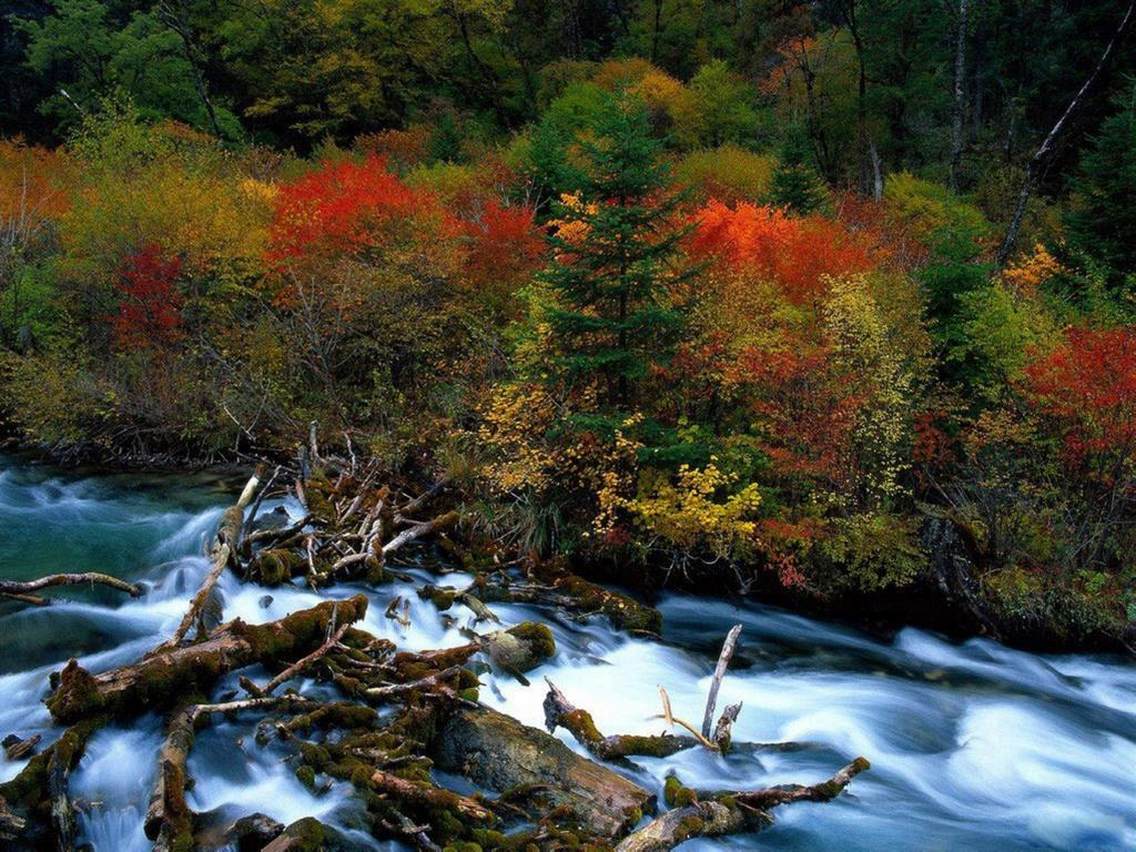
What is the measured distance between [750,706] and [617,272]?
710 cm

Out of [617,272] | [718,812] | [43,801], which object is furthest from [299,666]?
[617,272]

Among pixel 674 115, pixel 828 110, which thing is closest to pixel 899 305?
pixel 674 115

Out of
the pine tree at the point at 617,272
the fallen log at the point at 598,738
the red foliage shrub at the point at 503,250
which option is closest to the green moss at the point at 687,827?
the fallen log at the point at 598,738

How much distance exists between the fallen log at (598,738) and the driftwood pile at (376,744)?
15 mm

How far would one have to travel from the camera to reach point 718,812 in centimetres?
759

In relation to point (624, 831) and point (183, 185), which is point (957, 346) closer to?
point (624, 831)

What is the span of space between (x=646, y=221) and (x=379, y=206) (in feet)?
30.5

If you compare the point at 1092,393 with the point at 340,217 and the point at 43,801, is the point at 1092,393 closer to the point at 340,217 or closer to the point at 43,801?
the point at 43,801

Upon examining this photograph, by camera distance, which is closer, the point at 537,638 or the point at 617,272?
the point at 537,638

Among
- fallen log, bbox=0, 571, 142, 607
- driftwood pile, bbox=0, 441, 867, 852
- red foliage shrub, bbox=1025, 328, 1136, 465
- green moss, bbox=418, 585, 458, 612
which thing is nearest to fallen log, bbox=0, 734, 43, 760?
driftwood pile, bbox=0, 441, 867, 852

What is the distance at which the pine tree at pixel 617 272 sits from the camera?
1334cm

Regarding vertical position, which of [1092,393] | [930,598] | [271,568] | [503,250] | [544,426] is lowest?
[930,598]

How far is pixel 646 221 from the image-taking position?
13.6 meters

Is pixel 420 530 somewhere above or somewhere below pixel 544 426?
below
